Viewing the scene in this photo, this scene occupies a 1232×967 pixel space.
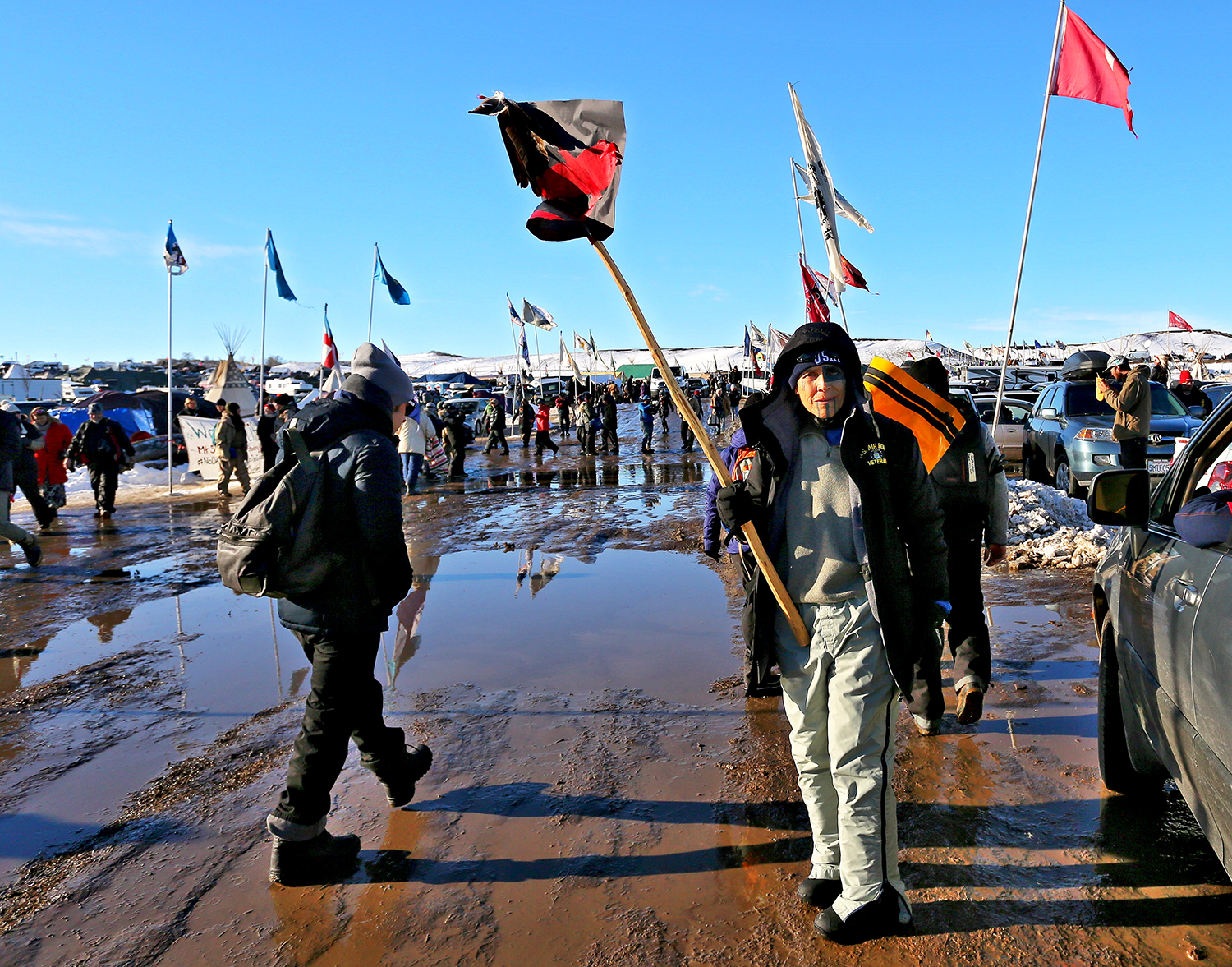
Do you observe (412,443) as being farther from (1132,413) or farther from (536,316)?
(536,316)

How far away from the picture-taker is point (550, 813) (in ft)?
12.0

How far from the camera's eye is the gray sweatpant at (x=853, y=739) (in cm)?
269

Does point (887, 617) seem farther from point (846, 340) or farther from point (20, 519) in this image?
point (20, 519)

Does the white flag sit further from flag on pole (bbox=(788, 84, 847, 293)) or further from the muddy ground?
the muddy ground

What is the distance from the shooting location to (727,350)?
400ft

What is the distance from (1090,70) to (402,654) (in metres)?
11.2

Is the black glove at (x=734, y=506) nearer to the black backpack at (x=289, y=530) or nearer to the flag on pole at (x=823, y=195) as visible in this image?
the black backpack at (x=289, y=530)

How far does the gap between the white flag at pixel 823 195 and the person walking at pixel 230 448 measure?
11.2 m

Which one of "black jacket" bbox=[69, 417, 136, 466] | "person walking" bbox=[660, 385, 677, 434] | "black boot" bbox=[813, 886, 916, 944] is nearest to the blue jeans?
"black jacket" bbox=[69, 417, 136, 466]

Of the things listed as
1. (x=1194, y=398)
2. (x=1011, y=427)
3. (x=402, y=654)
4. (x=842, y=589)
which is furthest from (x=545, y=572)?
(x=1194, y=398)

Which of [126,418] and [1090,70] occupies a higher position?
[1090,70]

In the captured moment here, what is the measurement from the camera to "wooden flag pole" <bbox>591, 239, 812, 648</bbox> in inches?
110

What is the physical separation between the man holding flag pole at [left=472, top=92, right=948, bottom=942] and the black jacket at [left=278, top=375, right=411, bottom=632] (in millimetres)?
1157

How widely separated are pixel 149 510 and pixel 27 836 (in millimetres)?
12771
